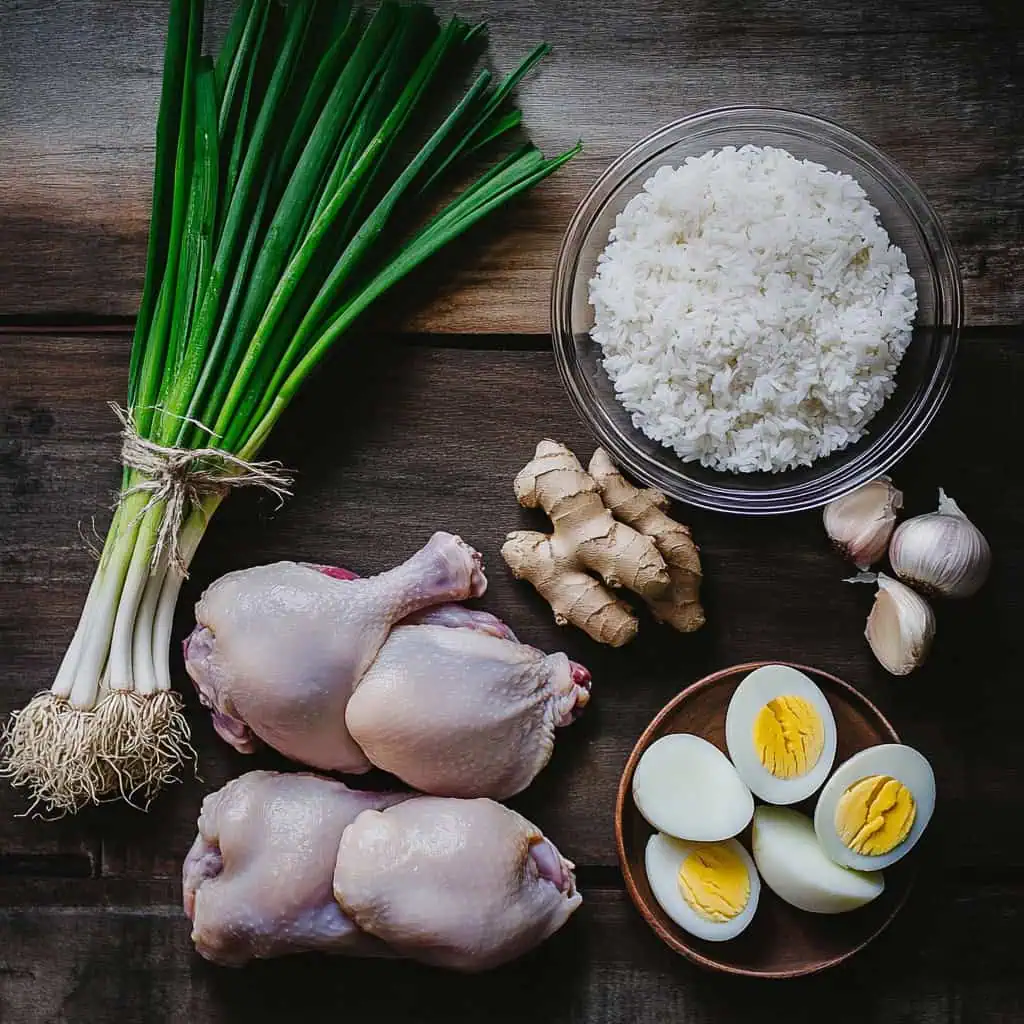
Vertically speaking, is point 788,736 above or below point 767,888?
above

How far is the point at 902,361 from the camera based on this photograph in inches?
57.0

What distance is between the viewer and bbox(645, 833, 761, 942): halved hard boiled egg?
4.57 ft

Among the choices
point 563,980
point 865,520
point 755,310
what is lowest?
point 563,980

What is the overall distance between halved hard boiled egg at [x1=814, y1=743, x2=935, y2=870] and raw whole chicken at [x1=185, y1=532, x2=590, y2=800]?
37cm

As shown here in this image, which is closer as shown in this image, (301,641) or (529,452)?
(301,641)

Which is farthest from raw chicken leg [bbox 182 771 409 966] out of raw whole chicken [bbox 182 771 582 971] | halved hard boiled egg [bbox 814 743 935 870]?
halved hard boiled egg [bbox 814 743 935 870]

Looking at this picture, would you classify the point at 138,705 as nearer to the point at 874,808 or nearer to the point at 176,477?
the point at 176,477

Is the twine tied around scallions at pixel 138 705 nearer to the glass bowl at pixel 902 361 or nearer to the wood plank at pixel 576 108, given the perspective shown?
the wood plank at pixel 576 108

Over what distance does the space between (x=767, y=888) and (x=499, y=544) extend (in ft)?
2.05

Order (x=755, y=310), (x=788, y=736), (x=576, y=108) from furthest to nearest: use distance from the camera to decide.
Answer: (x=576, y=108) < (x=788, y=736) < (x=755, y=310)

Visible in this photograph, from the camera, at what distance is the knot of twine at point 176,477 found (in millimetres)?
1388

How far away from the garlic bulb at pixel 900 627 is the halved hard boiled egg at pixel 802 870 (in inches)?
10.3

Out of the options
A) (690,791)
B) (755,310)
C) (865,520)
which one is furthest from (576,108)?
(690,791)

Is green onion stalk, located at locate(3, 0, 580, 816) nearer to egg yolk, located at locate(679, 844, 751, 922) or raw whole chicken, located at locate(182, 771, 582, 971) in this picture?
raw whole chicken, located at locate(182, 771, 582, 971)
